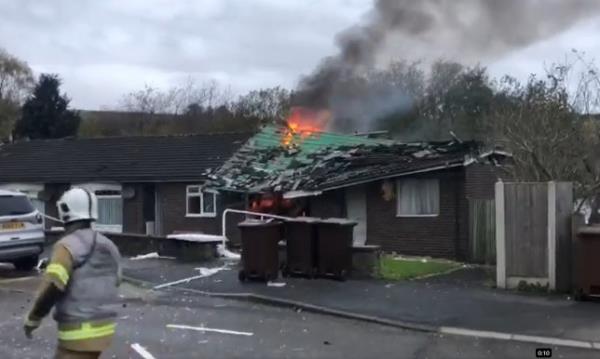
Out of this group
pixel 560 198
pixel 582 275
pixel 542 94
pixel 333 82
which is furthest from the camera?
pixel 333 82

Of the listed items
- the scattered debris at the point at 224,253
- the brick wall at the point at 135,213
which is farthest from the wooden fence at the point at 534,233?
the brick wall at the point at 135,213

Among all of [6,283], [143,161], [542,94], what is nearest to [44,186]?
[143,161]

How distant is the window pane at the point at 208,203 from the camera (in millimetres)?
28406

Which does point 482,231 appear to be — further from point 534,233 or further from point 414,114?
point 414,114

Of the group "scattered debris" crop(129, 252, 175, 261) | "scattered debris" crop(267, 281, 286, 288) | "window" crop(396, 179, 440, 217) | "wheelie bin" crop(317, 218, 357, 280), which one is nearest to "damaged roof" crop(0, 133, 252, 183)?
"scattered debris" crop(129, 252, 175, 261)

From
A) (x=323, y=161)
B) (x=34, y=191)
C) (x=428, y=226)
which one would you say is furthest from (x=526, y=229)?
(x=34, y=191)

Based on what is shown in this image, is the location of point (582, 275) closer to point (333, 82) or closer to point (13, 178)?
point (333, 82)

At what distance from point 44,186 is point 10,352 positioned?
23.8 metres

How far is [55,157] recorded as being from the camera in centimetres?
3406

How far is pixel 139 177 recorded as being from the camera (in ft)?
97.4

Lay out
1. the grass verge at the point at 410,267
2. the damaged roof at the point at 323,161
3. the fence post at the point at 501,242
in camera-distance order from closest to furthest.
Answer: the fence post at the point at 501,242 < the grass verge at the point at 410,267 < the damaged roof at the point at 323,161

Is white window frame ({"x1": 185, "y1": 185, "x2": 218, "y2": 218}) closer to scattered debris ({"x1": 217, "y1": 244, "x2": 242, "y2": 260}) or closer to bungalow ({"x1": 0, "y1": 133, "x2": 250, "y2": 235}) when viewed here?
bungalow ({"x1": 0, "y1": 133, "x2": 250, "y2": 235})

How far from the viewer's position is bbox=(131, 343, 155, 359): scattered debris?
902 cm

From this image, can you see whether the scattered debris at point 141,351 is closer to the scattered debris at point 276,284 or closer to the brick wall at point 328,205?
the scattered debris at point 276,284
